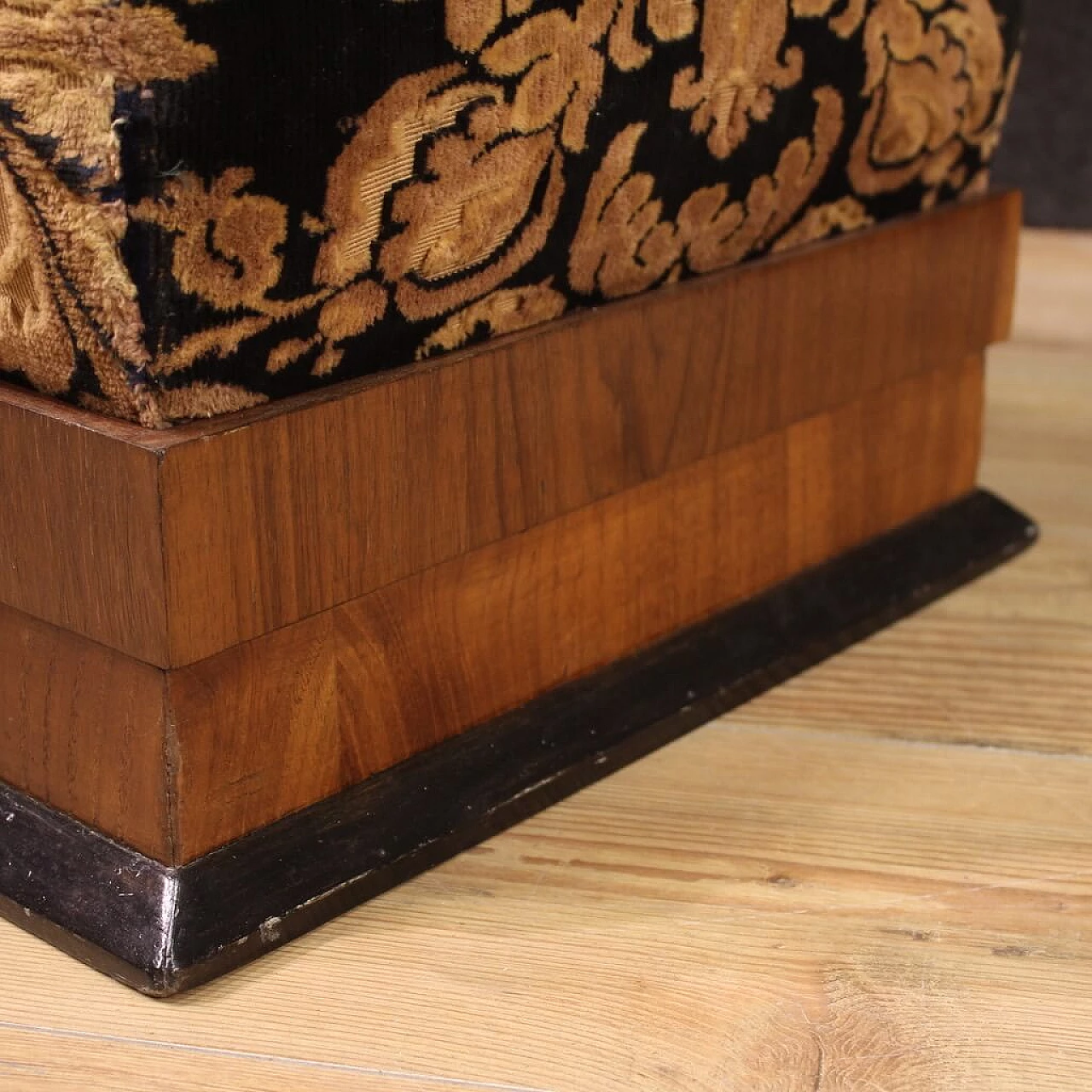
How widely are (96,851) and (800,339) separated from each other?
495 millimetres

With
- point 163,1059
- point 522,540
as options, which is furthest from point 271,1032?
point 522,540

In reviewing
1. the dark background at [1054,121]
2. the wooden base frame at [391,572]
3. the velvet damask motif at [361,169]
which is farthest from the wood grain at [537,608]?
the dark background at [1054,121]

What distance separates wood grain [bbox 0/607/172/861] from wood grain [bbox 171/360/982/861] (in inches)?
0.6

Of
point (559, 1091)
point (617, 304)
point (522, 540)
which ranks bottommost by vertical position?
point (559, 1091)

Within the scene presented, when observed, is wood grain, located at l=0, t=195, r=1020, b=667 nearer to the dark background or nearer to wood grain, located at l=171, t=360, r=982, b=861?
wood grain, located at l=171, t=360, r=982, b=861

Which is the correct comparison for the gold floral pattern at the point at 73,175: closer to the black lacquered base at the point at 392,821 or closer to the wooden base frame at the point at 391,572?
the wooden base frame at the point at 391,572

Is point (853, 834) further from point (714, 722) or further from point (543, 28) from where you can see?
point (543, 28)

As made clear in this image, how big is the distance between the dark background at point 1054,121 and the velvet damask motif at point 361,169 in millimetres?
793

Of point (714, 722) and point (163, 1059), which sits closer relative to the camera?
point (163, 1059)

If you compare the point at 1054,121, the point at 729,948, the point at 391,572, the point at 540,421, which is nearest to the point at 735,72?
the point at 540,421

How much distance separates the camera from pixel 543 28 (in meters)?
0.80

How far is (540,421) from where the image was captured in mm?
878

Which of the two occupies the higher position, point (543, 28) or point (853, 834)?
point (543, 28)

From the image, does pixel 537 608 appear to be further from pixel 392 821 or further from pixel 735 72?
pixel 735 72
